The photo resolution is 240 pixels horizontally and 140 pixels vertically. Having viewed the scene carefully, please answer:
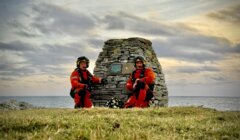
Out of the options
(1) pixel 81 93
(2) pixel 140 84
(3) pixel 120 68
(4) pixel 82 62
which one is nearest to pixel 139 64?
(2) pixel 140 84

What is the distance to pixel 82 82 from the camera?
1447cm

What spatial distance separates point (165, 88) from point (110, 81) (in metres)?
3.23

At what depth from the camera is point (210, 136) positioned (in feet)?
17.3

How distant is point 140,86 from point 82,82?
9.05ft

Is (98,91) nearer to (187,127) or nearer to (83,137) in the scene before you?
(187,127)

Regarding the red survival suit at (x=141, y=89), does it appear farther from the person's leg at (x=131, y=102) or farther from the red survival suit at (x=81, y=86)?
the red survival suit at (x=81, y=86)

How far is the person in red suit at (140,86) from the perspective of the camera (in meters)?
13.5

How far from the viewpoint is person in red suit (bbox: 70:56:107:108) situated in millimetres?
14016

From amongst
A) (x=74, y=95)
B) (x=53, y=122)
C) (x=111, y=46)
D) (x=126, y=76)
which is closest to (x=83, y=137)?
(x=53, y=122)

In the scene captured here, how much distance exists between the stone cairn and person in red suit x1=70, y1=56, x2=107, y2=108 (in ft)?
2.18

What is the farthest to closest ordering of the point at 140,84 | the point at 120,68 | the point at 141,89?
the point at 120,68 → the point at 141,89 → the point at 140,84

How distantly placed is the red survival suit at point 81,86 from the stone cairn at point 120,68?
1071 mm

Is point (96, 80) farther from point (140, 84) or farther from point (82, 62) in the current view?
point (140, 84)

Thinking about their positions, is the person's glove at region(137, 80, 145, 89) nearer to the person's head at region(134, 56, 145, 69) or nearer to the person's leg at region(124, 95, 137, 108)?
the person's leg at region(124, 95, 137, 108)
